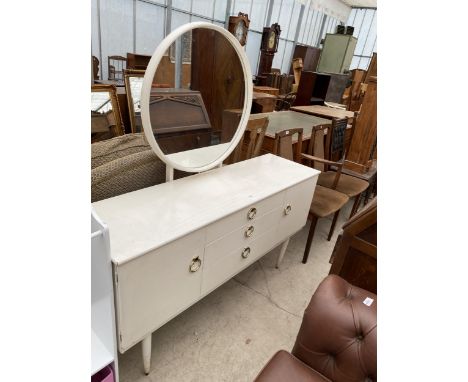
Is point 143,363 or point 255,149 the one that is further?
point 255,149

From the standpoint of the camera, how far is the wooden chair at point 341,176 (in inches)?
104

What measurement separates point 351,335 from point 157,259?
0.73m

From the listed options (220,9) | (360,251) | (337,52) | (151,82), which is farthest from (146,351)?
(337,52)

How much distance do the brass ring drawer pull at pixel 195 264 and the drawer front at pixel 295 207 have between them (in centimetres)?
68

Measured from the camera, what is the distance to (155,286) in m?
1.11

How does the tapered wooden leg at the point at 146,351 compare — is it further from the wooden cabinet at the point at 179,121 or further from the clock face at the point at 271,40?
the clock face at the point at 271,40

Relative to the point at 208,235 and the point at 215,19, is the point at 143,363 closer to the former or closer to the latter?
the point at 208,235

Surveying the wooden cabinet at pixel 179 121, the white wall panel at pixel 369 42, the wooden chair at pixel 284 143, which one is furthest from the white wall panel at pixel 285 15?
the wooden cabinet at pixel 179 121

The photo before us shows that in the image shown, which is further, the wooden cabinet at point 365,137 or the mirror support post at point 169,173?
the wooden cabinet at point 365,137

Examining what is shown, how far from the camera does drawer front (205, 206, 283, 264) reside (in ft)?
4.36

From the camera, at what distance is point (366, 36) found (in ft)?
34.5

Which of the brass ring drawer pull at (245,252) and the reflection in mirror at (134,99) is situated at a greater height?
the reflection in mirror at (134,99)

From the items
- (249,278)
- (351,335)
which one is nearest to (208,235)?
(351,335)
